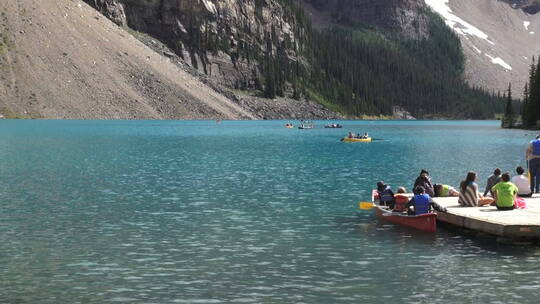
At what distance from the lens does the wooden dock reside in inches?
1177

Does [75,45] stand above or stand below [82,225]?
above

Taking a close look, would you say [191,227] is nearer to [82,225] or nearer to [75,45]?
[82,225]

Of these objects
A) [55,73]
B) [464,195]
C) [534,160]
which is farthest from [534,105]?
[464,195]

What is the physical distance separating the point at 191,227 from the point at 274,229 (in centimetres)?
392

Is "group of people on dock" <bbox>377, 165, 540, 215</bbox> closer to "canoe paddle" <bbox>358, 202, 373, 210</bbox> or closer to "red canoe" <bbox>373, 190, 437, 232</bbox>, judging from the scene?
"red canoe" <bbox>373, 190, 437, 232</bbox>

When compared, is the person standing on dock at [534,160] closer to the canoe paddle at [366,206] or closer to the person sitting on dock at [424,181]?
the person sitting on dock at [424,181]

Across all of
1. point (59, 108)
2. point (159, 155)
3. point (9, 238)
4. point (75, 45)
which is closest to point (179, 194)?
point (9, 238)

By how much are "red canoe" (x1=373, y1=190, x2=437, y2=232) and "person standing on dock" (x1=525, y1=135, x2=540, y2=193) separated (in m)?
11.1

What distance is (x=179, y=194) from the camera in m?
46.7

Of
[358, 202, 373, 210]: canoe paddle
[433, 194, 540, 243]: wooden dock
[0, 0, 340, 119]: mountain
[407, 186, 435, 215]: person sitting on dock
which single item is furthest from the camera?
[0, 0, 340, 119]: mountain

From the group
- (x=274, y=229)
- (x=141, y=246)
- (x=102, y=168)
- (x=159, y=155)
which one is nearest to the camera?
(x=141, y=246)

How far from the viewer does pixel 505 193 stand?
3450 cm

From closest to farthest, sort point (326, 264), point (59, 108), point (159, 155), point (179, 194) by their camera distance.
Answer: point (326, 264) → point (179, 194) → point (159, 155) → point (59, 108)

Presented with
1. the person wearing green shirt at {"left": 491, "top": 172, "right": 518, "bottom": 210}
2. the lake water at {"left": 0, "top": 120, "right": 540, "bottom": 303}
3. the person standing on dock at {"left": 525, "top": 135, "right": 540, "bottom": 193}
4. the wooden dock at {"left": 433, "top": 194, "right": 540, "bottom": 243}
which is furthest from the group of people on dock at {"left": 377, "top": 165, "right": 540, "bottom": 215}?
the person standing on dock at {"left": 525, "top": 135, "right": 540, "bottom": 193}
